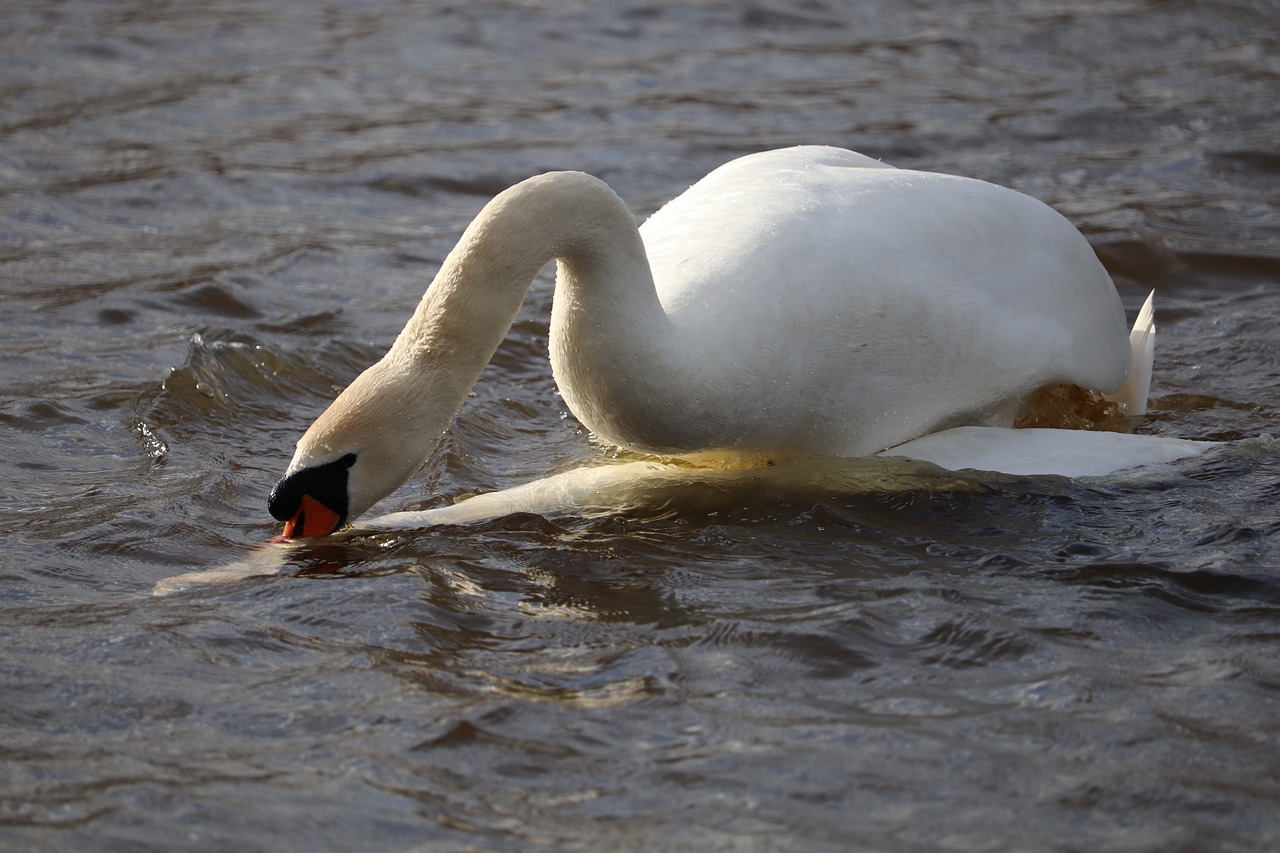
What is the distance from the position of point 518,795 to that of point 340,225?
6118mm

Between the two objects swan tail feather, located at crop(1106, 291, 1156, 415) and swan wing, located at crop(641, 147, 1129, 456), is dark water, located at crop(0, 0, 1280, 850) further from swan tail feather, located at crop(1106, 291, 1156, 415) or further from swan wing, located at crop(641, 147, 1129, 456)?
swan wing, located at crop(641, 147, 1129, 456)

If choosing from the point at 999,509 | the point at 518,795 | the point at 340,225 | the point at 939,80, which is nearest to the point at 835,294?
the point at 999,509

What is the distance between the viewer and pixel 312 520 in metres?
5.08

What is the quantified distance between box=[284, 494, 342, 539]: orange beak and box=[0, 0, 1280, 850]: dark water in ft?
0.55

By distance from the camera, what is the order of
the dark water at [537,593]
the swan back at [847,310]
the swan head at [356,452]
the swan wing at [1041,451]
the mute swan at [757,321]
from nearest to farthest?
the dark water at [537,593], the swan head at [356,452], the mute swan at [757,321], the swan back at [847,310], the swan wing at [1041,451]

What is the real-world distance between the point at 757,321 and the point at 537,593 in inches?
43.7

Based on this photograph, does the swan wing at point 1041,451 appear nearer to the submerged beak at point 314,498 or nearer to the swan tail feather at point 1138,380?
the swan tail feather at point 1138,380

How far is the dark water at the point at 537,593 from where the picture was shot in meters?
3.89

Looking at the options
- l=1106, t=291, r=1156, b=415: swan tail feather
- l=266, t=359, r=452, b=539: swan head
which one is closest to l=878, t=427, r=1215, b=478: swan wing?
l=1106, t=291, r=1156, b=415: swan tail feather

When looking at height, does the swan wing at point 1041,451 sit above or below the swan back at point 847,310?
below

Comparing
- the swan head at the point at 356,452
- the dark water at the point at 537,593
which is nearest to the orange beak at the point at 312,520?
the swan head at the point at 356,452

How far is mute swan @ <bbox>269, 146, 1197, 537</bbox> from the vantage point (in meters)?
5.11

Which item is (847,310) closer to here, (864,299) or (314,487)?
(864,299)

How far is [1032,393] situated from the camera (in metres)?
6.31
